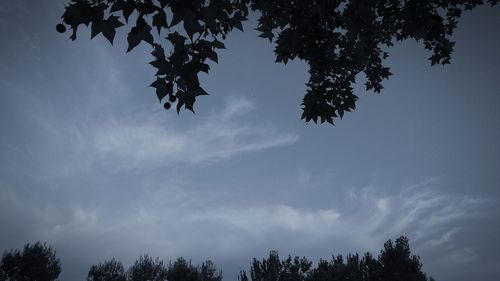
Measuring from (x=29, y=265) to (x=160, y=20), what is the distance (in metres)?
50.7

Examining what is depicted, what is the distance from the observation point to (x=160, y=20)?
8.38 feet

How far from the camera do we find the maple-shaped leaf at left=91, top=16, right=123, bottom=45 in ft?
8.47

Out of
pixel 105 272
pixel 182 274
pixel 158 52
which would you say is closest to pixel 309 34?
pixel 158 52

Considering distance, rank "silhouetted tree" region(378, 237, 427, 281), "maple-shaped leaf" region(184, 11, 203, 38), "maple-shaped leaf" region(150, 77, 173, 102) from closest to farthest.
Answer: "maple-shaped leaf" region(184, 11, 203, 38), "maple-shaped leaf" region(150, 77, 173, 102), "silhouetted tree" region(378, 237, 427, 281)

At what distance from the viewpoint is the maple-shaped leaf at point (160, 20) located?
254cm

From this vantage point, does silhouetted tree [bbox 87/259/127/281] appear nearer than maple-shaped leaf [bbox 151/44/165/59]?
No

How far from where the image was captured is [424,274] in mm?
39625

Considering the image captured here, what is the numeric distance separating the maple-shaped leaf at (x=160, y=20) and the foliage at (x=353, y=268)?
45520 millimetres

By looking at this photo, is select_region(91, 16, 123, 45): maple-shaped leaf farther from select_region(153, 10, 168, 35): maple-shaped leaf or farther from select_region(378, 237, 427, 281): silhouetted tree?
select_region(378, 237, 427, 281): silhouetted tree

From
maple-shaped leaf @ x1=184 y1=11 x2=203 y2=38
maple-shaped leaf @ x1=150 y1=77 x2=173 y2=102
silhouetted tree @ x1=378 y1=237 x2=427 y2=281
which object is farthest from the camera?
silhouetted tree @ x1=378 y1=237 x2=427 y2=281

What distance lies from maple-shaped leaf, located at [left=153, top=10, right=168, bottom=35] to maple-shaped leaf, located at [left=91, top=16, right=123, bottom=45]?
1.18ft

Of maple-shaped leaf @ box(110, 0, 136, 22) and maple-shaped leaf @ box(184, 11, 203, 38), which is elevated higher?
maple-shaped leaf @ box(110, 0, 136, 22)

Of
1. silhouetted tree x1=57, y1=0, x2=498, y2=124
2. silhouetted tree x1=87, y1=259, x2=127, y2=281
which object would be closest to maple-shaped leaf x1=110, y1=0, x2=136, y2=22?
silhouetted tree x1=57, y1=0, x2=498, y2=124

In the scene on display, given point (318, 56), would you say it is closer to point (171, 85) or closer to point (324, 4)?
point (324, 4)
